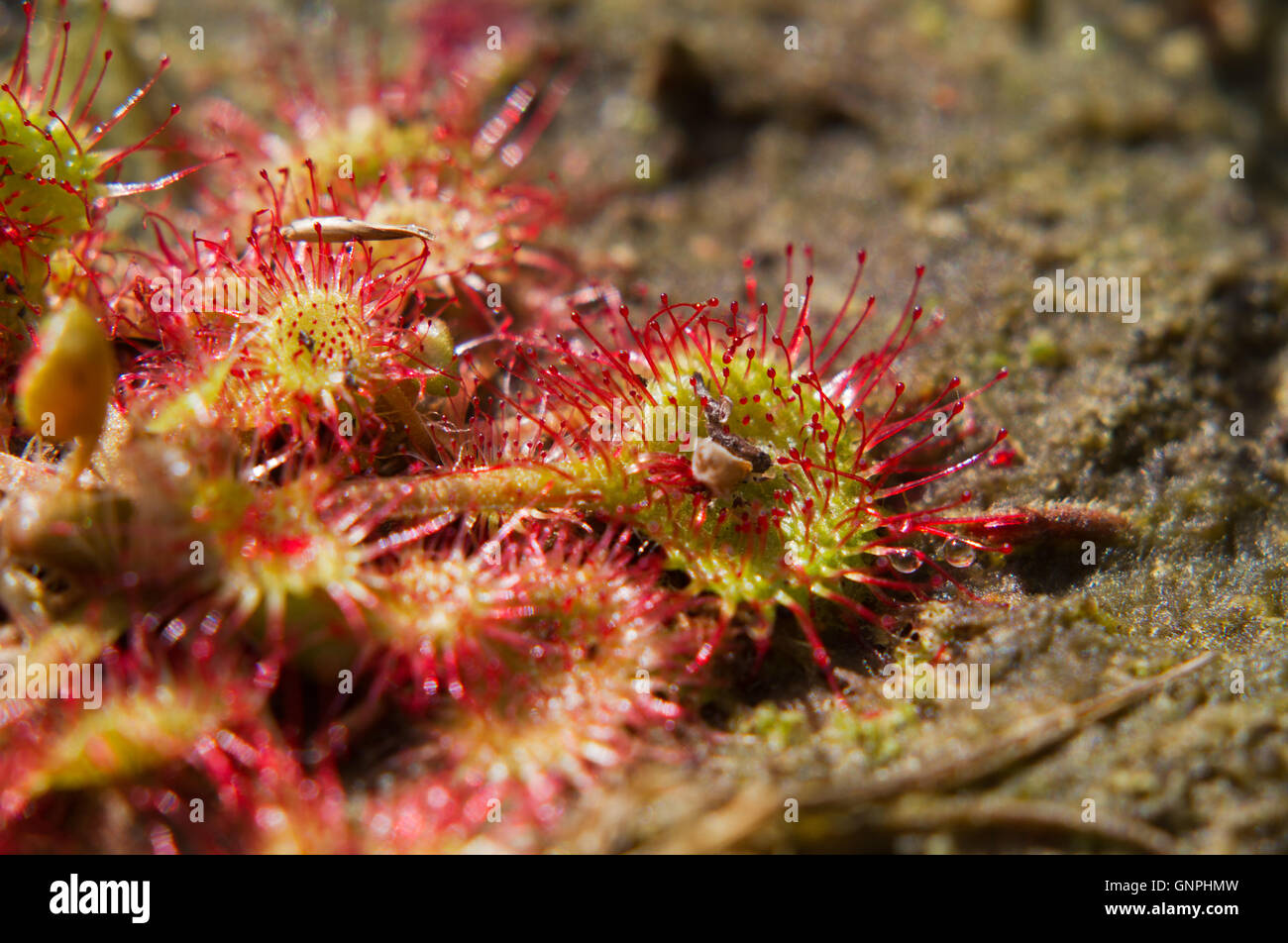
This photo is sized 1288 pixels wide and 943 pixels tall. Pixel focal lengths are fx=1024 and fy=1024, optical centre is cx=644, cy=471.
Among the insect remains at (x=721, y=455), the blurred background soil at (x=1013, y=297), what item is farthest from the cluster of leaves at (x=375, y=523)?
the blurred background soil at (x=1013, y=297)

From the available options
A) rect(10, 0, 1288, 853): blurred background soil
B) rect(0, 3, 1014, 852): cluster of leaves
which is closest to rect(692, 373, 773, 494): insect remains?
rect(0, 3, 1014, 852): cluster of leaves

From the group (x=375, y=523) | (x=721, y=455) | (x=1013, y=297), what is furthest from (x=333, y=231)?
(x=1013, y=297)

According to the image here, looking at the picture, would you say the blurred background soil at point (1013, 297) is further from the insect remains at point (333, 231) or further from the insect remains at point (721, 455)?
the insect remains at point (333, 231)

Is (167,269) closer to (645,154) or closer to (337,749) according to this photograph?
(337,749)

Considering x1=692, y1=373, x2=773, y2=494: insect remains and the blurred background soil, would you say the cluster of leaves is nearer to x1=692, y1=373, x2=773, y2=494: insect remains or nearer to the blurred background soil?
x1=692, y1=373, x2=773, y2=494: insect remains

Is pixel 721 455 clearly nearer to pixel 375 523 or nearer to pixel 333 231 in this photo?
pixel 375 523
